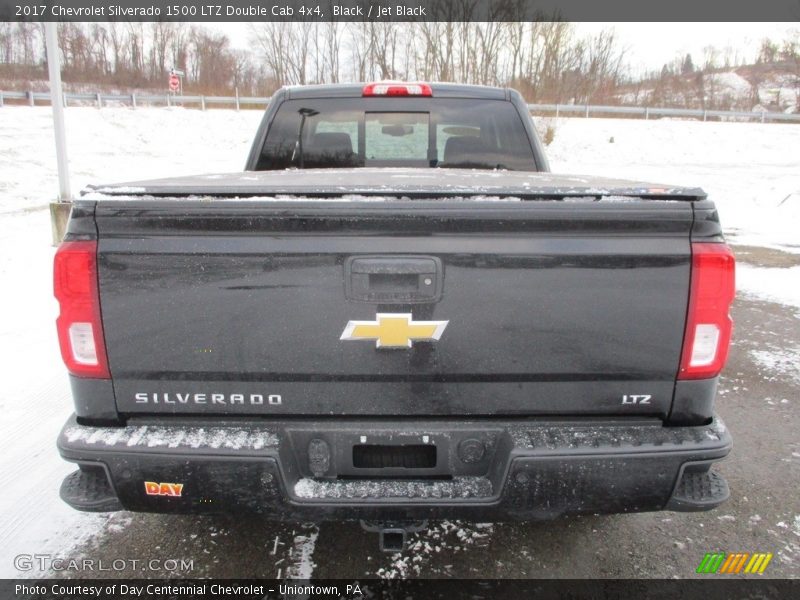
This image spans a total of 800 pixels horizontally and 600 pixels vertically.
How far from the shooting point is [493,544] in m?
2.57

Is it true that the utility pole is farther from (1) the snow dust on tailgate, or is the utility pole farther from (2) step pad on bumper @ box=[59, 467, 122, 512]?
(1) the snow dust on tailgate

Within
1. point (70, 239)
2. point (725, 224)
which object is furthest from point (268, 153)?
point (725, 224)

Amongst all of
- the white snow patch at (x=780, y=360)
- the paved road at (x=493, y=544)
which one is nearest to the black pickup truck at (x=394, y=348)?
the paved road at (x=493, y=544)

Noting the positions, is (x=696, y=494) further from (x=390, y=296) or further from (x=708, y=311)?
(x=390, y=296)

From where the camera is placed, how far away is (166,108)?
31656mm

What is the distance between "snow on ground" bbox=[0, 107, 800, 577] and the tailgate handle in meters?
1.33

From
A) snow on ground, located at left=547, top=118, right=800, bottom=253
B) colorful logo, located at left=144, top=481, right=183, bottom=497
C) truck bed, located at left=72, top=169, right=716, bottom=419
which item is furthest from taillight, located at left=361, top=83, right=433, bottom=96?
snow on ground, located at left=547, top=118, right=800, bottom=253

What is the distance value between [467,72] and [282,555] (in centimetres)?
3430

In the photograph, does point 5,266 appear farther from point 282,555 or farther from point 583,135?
point 583,135

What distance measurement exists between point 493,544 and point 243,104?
3825cm

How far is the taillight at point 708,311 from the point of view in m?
1.79

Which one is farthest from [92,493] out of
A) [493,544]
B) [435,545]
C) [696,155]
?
[696,155]

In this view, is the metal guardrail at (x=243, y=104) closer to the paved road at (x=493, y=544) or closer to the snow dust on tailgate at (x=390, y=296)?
the paved road at (x=493, y=544)
